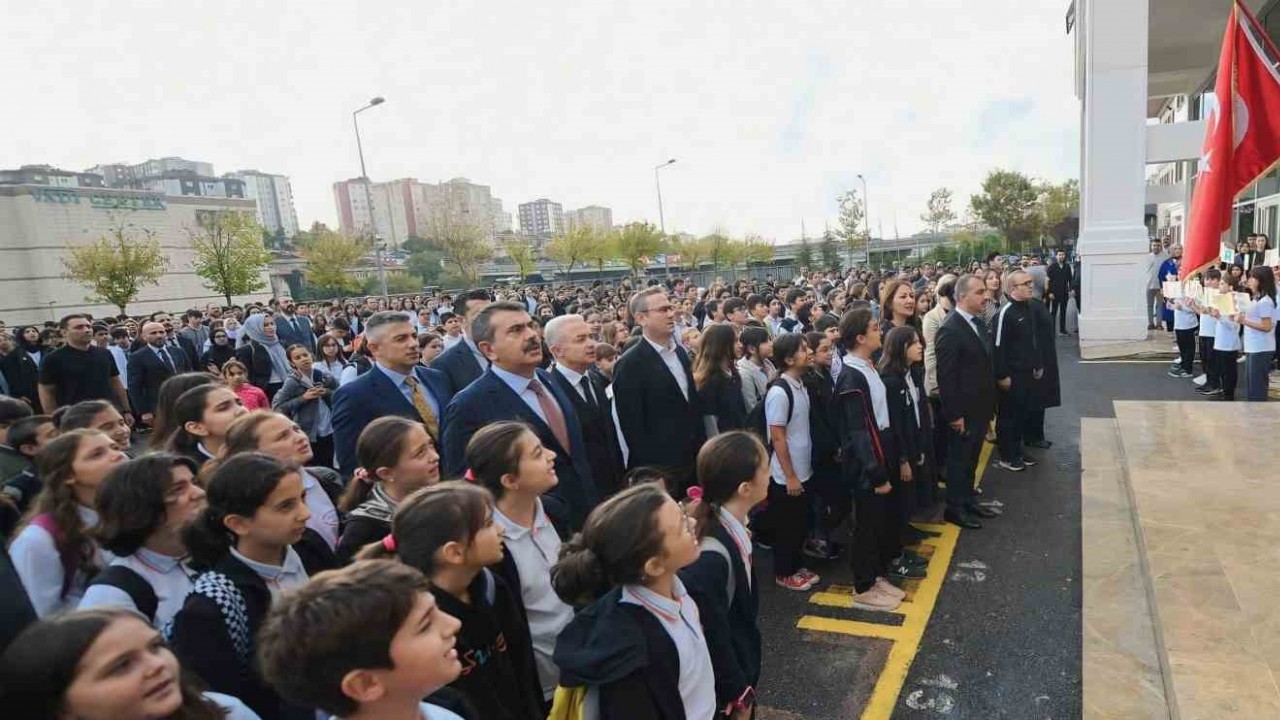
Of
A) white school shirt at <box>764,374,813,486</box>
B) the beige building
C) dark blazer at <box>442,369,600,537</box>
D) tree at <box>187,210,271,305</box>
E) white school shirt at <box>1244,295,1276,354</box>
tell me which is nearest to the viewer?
dark blazer at <box>442,369,600,537</box>

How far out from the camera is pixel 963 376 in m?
5.30

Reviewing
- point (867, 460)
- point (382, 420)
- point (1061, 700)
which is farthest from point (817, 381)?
point (382, 420)

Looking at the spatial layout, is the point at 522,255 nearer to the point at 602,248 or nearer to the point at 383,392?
the point at 602,248

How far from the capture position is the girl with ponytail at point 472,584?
6.71 feet

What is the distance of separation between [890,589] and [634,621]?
9.14ft

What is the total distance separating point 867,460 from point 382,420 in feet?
8.99

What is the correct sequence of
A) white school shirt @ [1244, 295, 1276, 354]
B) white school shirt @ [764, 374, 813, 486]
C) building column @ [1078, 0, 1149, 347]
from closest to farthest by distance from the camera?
1. white school shirt @ [764, 374, 813, 486]
2. white school shirt @ [1244, 295, 1276, 354]
3. building column @ [1078, 0, 1149, 347]

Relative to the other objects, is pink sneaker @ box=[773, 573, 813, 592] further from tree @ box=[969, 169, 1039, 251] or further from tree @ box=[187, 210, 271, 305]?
tree @ box=[969, 169, 1039, 251]

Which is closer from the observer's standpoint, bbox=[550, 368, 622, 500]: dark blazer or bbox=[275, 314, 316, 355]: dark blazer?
bbox=[550, 368, 622, 500]: dark blazer

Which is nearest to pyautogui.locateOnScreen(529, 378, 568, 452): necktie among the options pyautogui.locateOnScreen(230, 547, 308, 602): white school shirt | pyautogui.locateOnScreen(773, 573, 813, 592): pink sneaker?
pyautogui.locateOnScreen(230, 547, 308, 602): white school shirt

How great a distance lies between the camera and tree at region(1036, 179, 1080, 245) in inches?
1772

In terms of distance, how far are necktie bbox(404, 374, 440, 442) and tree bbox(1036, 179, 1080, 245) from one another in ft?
159

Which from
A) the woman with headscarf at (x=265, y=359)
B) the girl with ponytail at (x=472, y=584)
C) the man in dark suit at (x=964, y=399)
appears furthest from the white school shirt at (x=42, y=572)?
the woman with headscarf at (x=265, y=359)

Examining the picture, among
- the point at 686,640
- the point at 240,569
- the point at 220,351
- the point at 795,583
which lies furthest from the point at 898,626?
Answer: the point at 220,351
